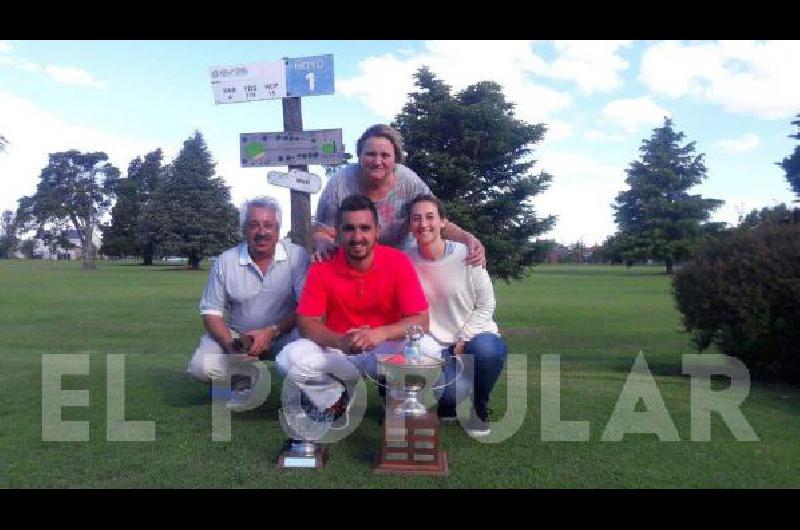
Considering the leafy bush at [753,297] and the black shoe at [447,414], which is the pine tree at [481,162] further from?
the black shoe at [447,414]

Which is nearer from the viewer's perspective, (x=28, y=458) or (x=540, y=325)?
(x=28, y=458)

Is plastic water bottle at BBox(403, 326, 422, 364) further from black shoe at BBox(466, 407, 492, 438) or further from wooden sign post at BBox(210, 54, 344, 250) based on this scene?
wooden sign post at BBox(210, 54, 344, 250)

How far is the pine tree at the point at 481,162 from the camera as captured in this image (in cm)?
1305

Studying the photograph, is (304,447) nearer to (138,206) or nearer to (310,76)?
(310,76)

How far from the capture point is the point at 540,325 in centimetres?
1677

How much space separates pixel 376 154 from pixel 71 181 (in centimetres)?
8519

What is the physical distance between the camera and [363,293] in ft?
15.4

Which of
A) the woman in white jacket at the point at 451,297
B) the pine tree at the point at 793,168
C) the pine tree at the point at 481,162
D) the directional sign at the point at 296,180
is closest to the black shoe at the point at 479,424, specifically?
the woman in white jacket at the point at 451,297

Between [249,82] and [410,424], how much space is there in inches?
151

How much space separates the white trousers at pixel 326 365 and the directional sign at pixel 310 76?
2.92 meters

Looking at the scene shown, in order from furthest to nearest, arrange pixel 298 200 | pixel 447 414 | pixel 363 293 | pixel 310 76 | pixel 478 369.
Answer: pixel 298 200
pixel 310 76
pixel 447 414
pixel 478 369
pixel 363 293

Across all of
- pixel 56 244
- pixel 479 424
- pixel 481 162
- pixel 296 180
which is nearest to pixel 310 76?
pixel 296 180
